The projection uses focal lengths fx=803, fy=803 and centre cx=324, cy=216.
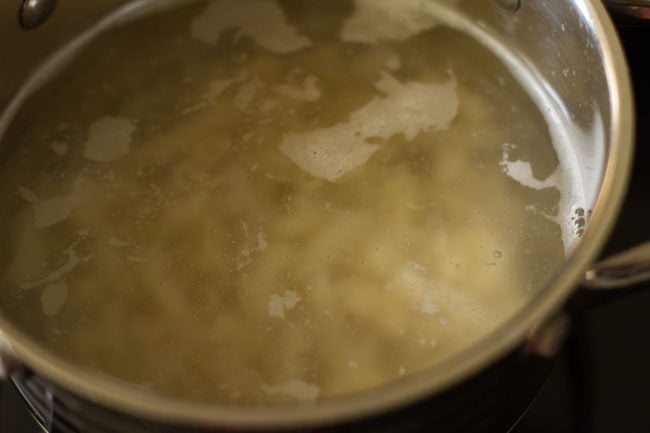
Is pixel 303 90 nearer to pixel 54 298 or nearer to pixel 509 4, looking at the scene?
pixel 509 4

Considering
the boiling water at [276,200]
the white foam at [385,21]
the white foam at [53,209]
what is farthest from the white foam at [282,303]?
the white foam at [385,21]

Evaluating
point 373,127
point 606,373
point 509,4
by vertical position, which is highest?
point 509,4

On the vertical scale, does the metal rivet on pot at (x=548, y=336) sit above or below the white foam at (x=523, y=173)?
above

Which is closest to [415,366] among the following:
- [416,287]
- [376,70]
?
[416,287]

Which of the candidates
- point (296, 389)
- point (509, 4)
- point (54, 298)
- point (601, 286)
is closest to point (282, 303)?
point (296, 389)

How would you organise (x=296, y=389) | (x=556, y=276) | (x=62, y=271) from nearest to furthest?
(x=556, y=276)
(x=296, y=389)
(x=62, y=271)

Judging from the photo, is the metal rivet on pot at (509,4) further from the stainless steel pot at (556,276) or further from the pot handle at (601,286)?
the pot handle at (601,286)
